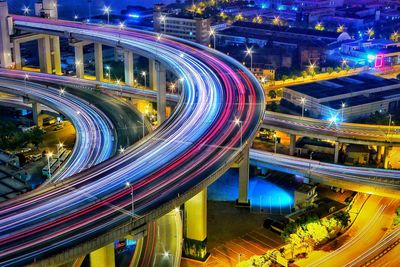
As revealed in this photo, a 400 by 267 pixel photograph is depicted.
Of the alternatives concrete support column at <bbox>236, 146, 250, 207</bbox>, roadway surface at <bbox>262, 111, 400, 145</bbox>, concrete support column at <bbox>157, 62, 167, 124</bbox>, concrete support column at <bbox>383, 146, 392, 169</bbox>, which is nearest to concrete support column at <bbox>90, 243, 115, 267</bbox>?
concrete support column at <bbox>236, 146, 250, 207</bbox>

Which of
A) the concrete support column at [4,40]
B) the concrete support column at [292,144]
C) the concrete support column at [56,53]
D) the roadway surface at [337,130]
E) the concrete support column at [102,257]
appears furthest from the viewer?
the concrete support column at [56,53]

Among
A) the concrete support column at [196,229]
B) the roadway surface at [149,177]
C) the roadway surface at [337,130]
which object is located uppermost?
the roadway surface at [149,177]

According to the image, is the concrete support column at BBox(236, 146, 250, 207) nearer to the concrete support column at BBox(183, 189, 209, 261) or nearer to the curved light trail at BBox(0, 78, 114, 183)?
the concrete support column at BBox(183, 189, 209, 261)

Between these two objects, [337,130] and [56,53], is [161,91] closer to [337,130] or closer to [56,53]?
[337,130]

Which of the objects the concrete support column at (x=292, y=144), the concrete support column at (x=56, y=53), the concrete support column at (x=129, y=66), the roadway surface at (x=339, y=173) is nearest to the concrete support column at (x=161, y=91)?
the roadway surface at (x=339, y=173)

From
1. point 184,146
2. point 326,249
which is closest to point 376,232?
point 326,249

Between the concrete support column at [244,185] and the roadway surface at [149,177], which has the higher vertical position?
the roadway surface at [149,177]

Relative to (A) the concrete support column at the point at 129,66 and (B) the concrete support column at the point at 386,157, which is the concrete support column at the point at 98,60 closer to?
(A) the concrete support column at the point at 129,66

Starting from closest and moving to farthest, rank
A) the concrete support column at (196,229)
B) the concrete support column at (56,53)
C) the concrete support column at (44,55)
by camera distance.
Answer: the concrete support column at (196,229) → the concrete support column at (44,55) → the concrete support column at (56,53)
